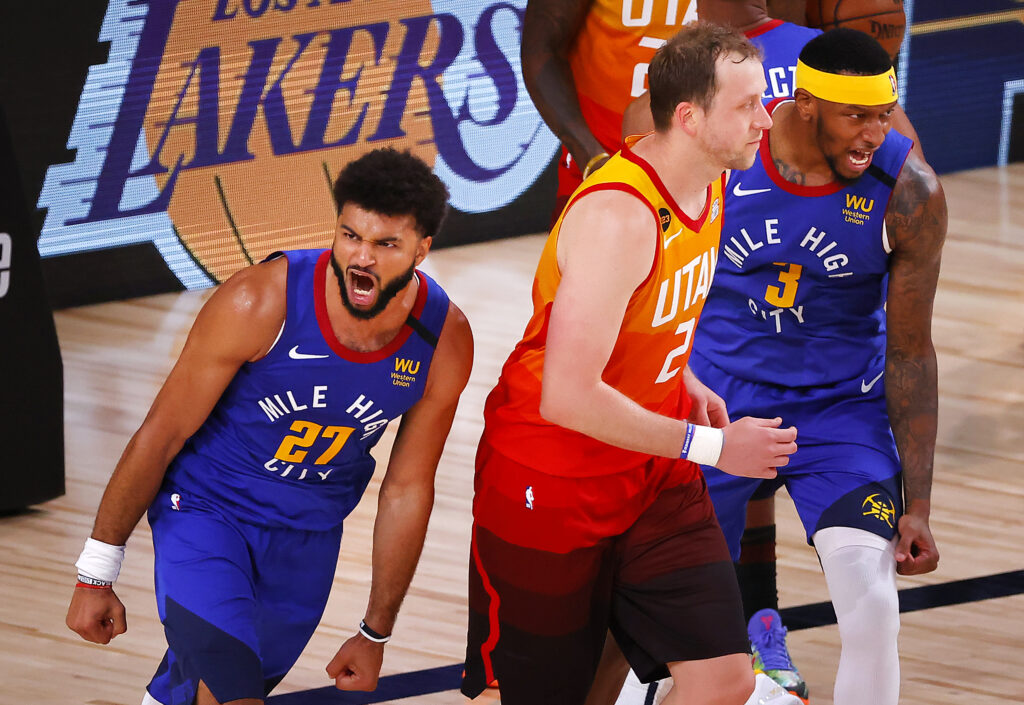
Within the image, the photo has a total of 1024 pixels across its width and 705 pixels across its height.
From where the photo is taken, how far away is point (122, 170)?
7.95 m

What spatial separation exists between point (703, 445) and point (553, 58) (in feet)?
8.02

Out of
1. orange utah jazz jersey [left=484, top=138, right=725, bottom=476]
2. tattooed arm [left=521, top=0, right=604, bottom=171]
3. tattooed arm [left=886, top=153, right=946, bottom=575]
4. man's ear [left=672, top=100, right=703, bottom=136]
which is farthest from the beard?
tattooed arm [left=521, top=0, right=604, bottom=171]

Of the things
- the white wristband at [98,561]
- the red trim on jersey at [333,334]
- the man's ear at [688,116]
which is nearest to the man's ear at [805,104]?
the man's ear at [688,116]

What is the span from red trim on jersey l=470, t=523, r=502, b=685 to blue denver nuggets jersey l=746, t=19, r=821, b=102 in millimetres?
1581

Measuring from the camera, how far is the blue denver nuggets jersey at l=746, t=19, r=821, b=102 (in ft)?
14.4

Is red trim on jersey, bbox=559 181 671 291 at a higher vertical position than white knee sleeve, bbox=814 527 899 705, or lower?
higher

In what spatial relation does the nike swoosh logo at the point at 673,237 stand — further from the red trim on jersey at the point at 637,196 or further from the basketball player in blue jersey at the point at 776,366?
the basketball player in blue jersey at the point at 776,366

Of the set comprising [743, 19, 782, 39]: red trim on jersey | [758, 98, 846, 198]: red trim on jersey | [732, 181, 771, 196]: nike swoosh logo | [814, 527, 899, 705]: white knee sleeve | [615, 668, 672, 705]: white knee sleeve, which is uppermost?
[743, 19, 782, 39]: red trim on jersey

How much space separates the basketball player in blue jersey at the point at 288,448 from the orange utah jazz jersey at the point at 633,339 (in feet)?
0.64

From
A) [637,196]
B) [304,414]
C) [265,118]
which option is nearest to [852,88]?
[637,196]

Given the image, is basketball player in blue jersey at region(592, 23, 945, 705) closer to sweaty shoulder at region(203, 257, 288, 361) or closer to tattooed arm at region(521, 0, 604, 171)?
tattooed arm at region(521, 0, 604, 171)

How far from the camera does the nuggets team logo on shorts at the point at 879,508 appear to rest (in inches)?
153

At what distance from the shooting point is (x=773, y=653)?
447cm

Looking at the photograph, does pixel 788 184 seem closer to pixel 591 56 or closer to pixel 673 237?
pixel 673 237
